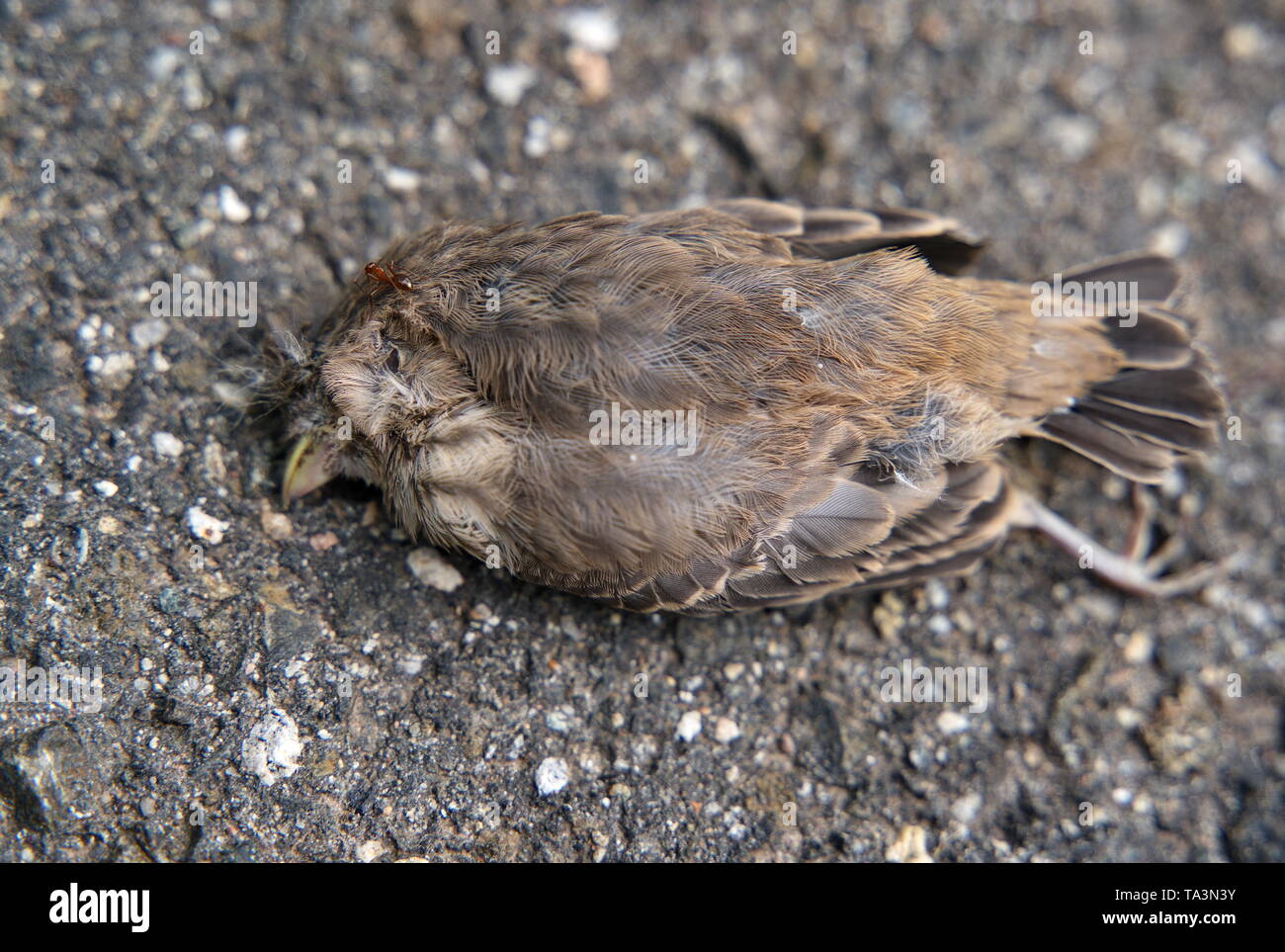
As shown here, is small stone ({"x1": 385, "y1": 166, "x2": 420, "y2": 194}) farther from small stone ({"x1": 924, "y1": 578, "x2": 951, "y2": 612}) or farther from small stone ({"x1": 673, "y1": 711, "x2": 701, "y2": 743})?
small stone ({"x1": 924, "y1": 578, "x2": 951, "y2": 612})

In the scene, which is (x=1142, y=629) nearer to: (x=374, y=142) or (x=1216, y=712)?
(x=1216, y=712)

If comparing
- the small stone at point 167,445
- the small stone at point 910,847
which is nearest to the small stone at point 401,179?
the small stone at point 167,445

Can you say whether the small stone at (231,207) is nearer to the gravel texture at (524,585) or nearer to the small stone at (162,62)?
the gravel texture at (524,585)

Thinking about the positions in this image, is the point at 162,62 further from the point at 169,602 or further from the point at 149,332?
the point at 169,602

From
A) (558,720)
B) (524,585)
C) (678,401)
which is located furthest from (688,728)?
(678,401)

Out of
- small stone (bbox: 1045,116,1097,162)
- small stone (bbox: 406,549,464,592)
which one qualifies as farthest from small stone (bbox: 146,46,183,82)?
small stone (bbox: 1045,116,1097,162)
